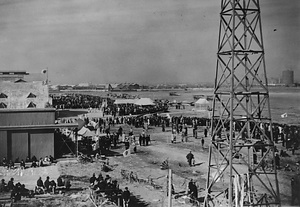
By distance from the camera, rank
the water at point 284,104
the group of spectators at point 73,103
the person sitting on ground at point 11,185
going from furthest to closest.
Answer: the group of spectators at point 73,103 → the water at point 284,104 → the person sitting on ground at point 11,185

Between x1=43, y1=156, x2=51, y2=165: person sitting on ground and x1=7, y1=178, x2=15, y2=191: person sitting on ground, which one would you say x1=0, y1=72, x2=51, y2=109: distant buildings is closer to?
x1=43, y1=156, x2=51, y2=165: person sitting on ground

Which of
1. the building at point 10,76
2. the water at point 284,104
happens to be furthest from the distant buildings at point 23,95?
the water at point 284,104

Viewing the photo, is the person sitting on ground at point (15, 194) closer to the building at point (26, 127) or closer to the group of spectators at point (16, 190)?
the group of spectators at point (16, 190)

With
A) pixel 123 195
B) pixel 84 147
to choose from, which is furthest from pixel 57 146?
pixel 123 195

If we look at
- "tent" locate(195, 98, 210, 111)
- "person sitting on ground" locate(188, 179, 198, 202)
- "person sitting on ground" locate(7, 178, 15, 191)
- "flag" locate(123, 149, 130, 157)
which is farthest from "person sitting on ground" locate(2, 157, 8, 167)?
"tent" locate(195, 98, 210, 111)

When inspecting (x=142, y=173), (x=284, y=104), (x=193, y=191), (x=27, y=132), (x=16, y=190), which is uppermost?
(x=284, y=104)

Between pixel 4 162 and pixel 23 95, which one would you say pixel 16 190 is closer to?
pixel 4 162

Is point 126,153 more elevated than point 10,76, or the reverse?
point 10,76

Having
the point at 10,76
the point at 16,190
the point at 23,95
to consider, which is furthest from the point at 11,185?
the point at 10,76

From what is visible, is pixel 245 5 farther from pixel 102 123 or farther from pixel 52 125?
pixel 102 123
